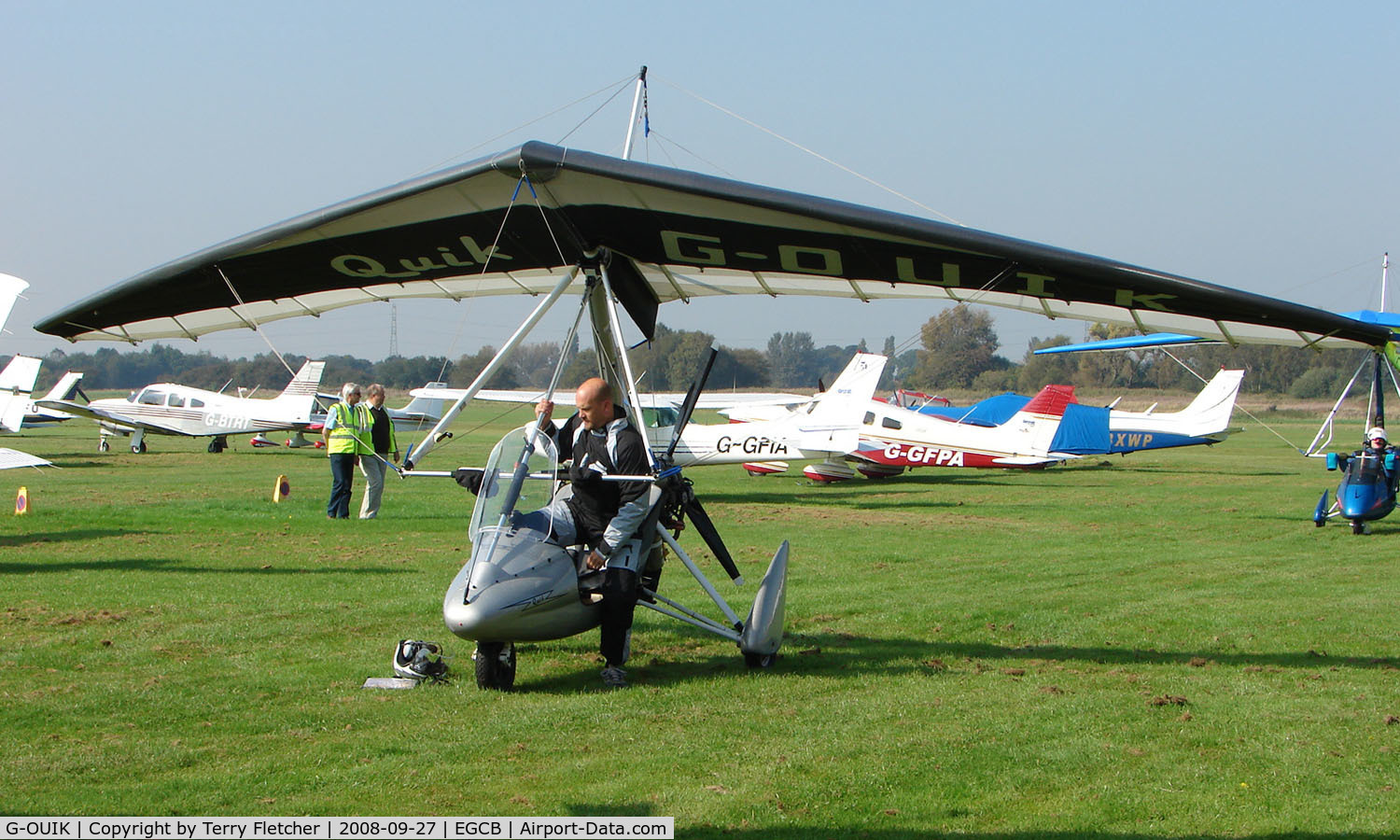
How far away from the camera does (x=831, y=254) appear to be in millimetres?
7105

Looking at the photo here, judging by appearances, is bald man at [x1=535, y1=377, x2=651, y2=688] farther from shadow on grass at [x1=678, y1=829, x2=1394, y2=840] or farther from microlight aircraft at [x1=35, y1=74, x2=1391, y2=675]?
shadow on grass at [x1=678, y1=829, x2=1394, y2=840]

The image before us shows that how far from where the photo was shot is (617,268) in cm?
750

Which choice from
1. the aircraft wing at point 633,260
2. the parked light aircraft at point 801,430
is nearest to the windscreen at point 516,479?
the aircraft wing at point 633,260

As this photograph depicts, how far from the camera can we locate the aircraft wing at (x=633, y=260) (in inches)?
238

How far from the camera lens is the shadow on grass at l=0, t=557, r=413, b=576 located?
32.3ft

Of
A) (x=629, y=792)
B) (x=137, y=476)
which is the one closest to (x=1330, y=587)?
(x=629, y=792)

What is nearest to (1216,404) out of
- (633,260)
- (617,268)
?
(633,260)

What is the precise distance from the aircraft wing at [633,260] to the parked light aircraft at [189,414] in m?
26.9

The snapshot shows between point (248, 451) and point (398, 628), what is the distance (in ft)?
94.4

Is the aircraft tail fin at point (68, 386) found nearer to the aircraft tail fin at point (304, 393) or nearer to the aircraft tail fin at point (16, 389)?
the aircraft tail fin at point (304, 393)

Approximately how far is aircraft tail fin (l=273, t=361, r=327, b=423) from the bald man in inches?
1192

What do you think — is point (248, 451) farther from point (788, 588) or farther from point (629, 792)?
point (629, 792)

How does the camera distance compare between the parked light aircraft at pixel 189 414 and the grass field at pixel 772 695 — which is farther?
the parked light aircraft at pixel 189 414

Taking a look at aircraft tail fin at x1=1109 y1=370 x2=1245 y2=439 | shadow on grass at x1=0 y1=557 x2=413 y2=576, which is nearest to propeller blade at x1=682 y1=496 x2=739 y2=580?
shadow on grass at x1=0 y1=557 x2=413 y2=576
